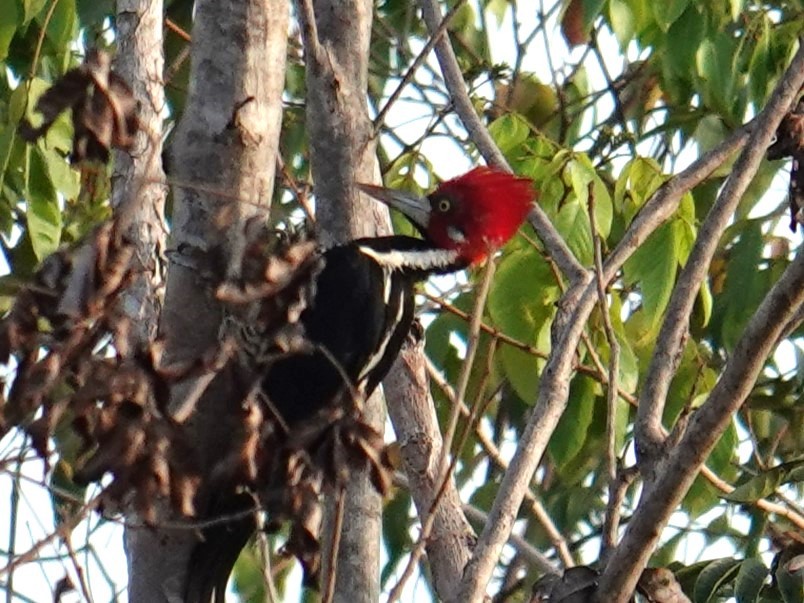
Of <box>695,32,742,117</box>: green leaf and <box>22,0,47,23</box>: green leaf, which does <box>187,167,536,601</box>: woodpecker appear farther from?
<box>22,0,47,23</box>: green leaf

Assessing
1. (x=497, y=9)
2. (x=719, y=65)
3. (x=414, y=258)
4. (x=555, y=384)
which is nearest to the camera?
(x=555, y=384)

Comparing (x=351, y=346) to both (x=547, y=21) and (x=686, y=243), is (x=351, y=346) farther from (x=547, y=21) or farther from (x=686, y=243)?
(x=547, y=21)

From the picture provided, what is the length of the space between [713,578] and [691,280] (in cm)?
61

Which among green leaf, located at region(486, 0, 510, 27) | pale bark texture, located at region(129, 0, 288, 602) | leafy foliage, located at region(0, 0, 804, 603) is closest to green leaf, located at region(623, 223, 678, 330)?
leafy foliage, located at region(0, 0, 804, 603)

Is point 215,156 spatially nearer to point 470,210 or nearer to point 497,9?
point 470,210

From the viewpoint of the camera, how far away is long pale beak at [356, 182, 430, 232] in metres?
3.61

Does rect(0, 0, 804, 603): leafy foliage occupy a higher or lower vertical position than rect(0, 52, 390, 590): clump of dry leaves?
higher

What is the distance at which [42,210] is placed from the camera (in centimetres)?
355

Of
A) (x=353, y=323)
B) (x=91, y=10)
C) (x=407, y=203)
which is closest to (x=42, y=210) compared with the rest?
(x=91, y=10)

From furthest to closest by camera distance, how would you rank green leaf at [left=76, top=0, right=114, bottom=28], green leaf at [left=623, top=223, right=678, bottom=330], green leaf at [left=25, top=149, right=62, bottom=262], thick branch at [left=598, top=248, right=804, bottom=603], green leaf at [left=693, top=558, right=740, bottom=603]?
green leaf at [left=76, top=0, right=114, bottom=28], green leaf at [left=623, top=223, right=678, bottom=330], green leaf at [left=25, top=149, right=62, bottom=262], green leaf at [left=693, top=558, right=740, bottom=603], thick branch at [left=598, top=248, right=804, bottom=603]

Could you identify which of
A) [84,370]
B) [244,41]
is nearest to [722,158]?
[244,41]

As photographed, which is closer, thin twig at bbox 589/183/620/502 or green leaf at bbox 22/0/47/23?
thin twig at bbox 589/183/620/502

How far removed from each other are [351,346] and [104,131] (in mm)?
1593

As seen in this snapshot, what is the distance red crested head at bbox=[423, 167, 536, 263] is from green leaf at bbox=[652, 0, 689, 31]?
48cm
